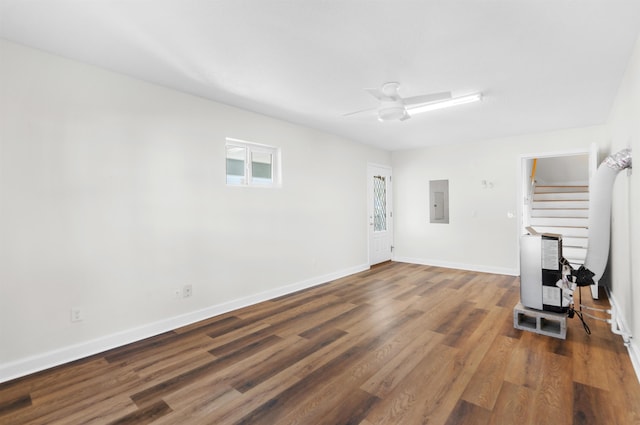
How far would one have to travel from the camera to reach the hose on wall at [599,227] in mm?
2871

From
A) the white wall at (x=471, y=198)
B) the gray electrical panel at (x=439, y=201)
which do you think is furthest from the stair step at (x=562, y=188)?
the gray electrical panel at (x=439, y=201)

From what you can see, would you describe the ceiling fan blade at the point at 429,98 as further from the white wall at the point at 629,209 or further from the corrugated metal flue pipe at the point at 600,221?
the corrugated metal flue pipe at the point at 600,221

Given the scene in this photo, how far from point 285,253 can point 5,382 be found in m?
2.91

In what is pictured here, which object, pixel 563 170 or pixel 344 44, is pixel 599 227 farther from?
pixel 563 170

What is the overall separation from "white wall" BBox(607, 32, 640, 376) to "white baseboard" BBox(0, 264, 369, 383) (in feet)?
12.1

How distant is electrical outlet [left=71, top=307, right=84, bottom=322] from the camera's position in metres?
2.52

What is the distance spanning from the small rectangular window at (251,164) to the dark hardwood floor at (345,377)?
1.74 m

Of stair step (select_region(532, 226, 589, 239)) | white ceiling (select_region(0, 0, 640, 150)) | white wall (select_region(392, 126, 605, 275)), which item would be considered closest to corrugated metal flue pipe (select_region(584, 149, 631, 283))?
white ceiling (select_region(0, 0, 640, 150))

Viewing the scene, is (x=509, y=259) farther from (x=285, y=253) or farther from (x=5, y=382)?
(x=5, y=382)

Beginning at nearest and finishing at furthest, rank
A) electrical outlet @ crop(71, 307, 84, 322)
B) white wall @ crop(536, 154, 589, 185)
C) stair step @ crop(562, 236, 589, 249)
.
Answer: electrical outlet @ crop(71, 307, 84, 322) → stair step @ crop(562, 236, 589, 249) → white wall @ crop(536, 154, 589, 185)

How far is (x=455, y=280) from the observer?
16.5ft

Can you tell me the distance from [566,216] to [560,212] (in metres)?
0.13

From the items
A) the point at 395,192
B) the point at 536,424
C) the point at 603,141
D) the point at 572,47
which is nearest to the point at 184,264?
the point at 536,424

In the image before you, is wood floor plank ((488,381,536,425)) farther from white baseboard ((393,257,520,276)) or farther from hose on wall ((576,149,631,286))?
white baseboard ((393,257,520,276))
